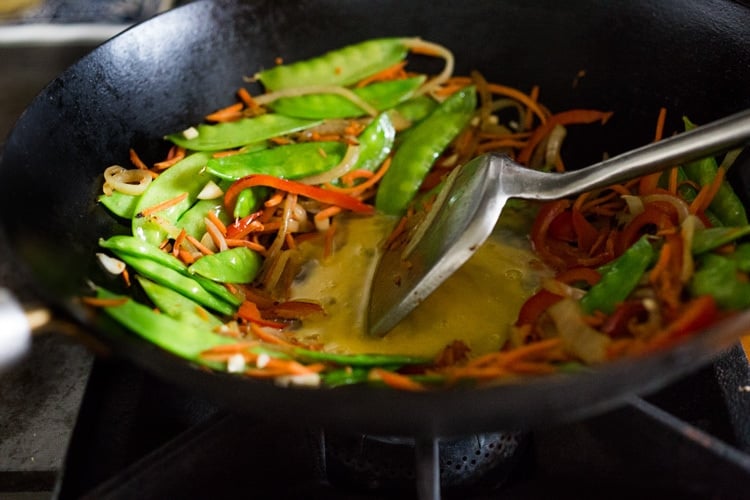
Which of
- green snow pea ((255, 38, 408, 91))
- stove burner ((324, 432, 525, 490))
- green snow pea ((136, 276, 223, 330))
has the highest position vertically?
green snow pea ((255, 38, 408, 91))

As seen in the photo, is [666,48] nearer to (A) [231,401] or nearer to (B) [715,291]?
(B) [715,291]

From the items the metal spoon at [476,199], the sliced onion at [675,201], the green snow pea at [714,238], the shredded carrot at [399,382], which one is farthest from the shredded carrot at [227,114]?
the green snow pea at [714,238]

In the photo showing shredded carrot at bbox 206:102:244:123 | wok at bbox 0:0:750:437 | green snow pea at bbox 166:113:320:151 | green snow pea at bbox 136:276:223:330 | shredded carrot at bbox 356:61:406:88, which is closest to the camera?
wok at bbox 0:0:750:437

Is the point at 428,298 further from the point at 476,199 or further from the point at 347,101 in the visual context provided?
the point at 347,101

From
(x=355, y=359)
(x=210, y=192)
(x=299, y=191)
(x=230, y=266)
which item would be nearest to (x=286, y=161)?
(x=299, y=191)

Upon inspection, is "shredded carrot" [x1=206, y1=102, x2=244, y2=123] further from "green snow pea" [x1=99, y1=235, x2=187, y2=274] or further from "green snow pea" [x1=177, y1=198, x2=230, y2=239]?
"green snow pea" [x1=99, y1=235, x2=187, y2=274]

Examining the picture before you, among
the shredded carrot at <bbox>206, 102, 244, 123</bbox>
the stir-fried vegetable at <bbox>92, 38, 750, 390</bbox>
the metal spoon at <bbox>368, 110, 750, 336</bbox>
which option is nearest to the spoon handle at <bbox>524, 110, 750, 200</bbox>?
the metal spoon at <bbox>368, 110, 750, 336</bbox>

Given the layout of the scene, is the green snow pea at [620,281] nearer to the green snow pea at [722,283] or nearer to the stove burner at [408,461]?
the green snow pea at [722,283]
